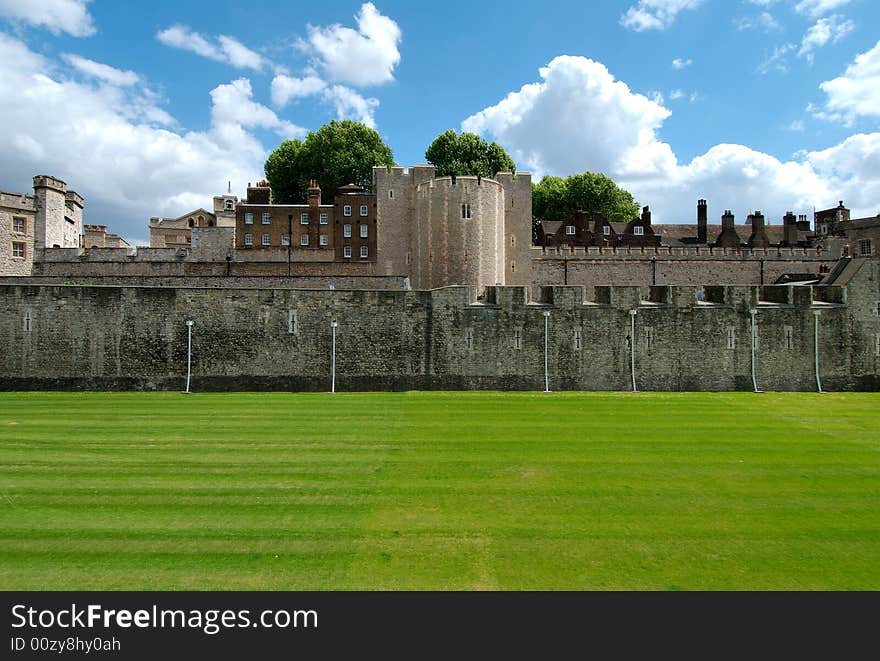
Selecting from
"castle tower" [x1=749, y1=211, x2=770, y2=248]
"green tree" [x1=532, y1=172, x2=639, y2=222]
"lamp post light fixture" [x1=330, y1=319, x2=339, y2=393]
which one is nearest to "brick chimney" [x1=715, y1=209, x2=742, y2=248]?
"castle tower" [x1=749, y1=211, x2=770, y2=248]

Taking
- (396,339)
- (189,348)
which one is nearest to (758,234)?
(396,339)

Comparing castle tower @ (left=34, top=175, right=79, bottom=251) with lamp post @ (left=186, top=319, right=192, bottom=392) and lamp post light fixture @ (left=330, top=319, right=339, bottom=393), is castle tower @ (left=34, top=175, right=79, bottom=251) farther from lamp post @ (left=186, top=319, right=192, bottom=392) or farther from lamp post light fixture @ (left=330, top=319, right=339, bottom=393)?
lamp post light fixture @ (left=330, top=319, right=339, bottom=393)

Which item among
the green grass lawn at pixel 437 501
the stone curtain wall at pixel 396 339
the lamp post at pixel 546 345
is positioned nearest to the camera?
the green grass lawn at pixel 437 501

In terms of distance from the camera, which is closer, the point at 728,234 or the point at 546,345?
the point at 546,345

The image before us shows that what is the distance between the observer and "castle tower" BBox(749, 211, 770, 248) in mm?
55963

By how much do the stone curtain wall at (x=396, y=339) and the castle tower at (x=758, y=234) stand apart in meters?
35.6

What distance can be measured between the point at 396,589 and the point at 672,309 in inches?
781

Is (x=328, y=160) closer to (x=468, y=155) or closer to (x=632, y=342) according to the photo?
(x=468, y=155)

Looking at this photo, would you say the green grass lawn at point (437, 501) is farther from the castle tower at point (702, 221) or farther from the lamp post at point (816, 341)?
the castle tower at point (702, 221)

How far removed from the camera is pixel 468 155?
5962cm

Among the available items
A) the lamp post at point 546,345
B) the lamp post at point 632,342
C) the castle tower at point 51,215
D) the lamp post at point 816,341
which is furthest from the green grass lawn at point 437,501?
the castle tower at point 51,215

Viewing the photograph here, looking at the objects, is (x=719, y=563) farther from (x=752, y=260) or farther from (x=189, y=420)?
(x=752, y=260)

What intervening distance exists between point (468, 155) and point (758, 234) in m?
29.4

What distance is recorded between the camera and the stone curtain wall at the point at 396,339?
22.6 metres
